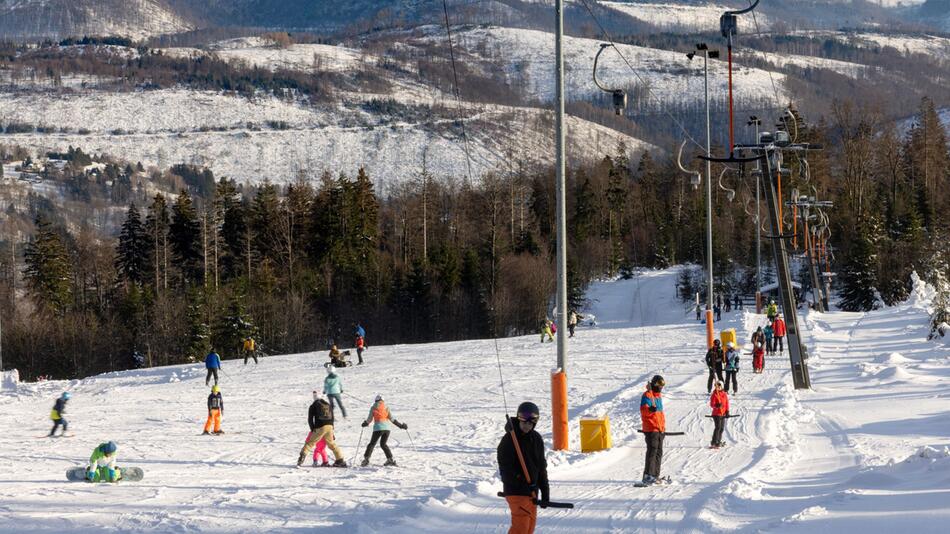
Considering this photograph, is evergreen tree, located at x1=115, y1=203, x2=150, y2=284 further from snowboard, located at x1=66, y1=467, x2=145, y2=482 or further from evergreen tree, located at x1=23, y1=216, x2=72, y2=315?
snowboard, located at x1=66, y1=467, x2=145, y2=482

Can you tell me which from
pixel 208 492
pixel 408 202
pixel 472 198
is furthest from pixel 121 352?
pixel 208 492

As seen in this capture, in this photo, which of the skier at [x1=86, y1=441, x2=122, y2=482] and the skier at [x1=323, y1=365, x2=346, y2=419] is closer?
the skier at [x1=86, y1=441, x2=122, y2=482]

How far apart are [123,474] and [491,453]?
6.37 m

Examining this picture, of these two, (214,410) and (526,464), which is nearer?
(526,464)

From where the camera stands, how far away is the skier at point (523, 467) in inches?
349

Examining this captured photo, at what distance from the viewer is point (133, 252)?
3275 inches

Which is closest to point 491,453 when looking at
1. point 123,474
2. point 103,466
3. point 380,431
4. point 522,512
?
point 380,431

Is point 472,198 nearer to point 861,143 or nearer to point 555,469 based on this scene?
point 861,143

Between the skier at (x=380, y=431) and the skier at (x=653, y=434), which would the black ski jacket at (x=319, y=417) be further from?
the skier at (x=653, y=434)

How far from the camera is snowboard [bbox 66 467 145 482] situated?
16.5 m

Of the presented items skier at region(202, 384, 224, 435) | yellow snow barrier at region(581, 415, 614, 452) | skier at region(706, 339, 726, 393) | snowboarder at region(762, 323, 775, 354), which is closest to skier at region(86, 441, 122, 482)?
skier at region(202, 384, 224, 435)

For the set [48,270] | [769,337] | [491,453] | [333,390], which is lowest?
[491,453]

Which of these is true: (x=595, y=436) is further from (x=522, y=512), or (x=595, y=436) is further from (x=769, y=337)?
(x=769, y=337)

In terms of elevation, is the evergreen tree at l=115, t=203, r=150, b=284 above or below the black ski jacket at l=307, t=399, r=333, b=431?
above
